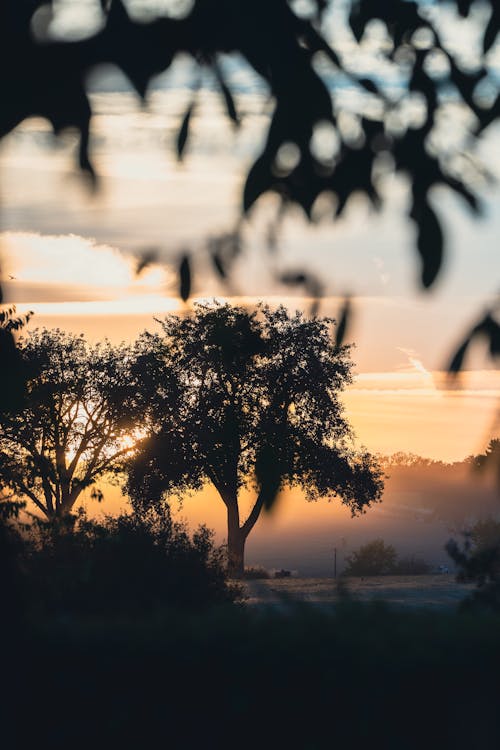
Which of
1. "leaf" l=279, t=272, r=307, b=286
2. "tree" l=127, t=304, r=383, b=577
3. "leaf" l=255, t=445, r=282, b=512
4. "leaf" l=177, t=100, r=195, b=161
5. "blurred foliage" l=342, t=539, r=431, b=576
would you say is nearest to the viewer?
"leaf" l=255, t=445, r=282, b=512

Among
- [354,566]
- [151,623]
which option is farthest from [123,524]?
[354,566]

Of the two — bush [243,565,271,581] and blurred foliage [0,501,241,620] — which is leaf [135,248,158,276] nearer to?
blurred foliage [0,501,241,620]

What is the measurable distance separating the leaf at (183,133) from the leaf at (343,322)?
1.70 meters

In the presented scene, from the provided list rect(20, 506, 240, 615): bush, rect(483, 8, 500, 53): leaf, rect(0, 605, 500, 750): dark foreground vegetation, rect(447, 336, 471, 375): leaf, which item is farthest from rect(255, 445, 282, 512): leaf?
rect(20, 506, 240, 615): bush

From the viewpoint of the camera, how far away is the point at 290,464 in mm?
45438

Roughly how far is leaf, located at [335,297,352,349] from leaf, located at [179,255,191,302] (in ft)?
4.43

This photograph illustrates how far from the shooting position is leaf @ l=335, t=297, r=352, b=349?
18.6 feet

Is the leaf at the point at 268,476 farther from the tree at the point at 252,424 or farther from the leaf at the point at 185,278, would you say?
the tree at the point at 252,424

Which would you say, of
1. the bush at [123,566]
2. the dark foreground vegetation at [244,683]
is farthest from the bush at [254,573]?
the dark foreground vegetation at [244,683]

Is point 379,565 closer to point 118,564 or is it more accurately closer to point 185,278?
point 118,564

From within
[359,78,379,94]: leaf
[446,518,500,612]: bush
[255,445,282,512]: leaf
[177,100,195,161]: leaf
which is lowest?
[446,518,500,612]: bush

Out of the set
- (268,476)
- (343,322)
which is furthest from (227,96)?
(268,476)

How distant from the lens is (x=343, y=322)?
5.70 meters

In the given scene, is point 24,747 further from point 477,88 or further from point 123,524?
point 123,524
